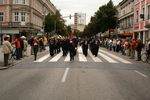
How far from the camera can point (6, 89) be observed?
804 centimetres

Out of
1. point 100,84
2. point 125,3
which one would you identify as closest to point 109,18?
point 125,3

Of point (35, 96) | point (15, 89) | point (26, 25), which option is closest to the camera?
point (35, 96)

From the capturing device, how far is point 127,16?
182ft

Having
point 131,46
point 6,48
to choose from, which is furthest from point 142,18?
point 6,48

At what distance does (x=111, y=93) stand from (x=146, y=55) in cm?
1159

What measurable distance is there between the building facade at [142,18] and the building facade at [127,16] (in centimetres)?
688

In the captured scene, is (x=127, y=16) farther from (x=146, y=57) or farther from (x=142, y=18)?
(x=146, y=57)

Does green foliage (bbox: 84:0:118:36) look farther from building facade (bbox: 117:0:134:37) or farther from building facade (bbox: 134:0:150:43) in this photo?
building facade (bbox: 134:0:150:43)

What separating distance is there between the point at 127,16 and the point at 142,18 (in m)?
17.2

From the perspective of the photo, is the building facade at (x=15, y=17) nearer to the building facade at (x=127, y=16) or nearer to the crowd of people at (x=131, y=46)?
the building facade at (x=127, y=16)

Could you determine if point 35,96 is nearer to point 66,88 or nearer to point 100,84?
point 66,88

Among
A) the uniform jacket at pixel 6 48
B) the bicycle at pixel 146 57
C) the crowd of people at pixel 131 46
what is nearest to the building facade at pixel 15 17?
the crowd of people at pixel 131 46

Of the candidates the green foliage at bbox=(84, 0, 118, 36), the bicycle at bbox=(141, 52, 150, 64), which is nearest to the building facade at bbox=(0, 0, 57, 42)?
the green foliage at bbox=(84, 0, 118, 36)

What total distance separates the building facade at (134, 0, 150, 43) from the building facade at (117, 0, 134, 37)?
688 cm
